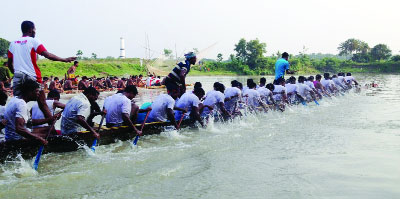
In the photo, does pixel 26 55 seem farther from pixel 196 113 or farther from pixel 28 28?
pixel 196 113

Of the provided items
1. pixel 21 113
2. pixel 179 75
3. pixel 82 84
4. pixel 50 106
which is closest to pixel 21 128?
pixel 21 113

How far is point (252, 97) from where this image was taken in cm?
972

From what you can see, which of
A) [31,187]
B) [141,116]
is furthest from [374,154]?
[31,187]

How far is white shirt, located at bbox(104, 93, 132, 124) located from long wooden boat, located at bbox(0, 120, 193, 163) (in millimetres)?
256

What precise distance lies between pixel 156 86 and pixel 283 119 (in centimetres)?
1280

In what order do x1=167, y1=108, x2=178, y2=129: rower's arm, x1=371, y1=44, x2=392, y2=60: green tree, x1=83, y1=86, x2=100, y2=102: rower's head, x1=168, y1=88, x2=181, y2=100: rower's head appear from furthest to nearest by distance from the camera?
x1=371, y1=44, x2=392, y2=60: green tree < x1=168, y1=88, x2=181, y2=100: rower's head < x1=167, y1=108, x2=178, y2=129: rower's arm < x1=83, y1=86, x2=100, y2=102: rower's head

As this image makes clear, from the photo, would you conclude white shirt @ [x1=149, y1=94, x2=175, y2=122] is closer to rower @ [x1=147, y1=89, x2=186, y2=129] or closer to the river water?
rower @ [x1=147, y1=89, x2=186, y2=129]

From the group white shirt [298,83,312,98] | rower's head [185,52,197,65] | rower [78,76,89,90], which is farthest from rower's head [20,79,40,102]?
rower [78,76,89,90]

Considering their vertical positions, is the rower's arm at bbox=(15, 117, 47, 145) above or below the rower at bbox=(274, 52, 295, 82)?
below

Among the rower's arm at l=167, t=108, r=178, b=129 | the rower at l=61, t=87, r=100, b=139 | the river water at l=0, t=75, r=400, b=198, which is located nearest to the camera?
the river water at l=0, t=75, r=400, b=198

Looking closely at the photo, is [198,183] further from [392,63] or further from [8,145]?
[392,63]

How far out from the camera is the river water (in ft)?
14.0

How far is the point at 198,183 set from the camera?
4.57 metres

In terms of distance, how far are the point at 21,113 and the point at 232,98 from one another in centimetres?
542
